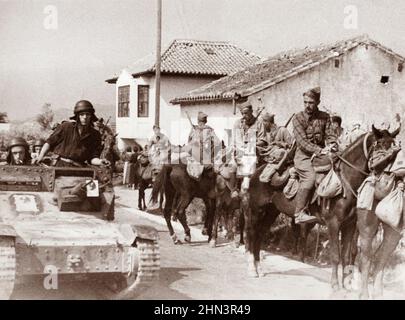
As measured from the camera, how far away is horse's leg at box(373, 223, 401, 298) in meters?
8.52

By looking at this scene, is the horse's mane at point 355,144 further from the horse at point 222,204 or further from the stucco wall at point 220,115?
the stucco wall at point 220,115

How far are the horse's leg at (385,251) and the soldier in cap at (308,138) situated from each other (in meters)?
1.24

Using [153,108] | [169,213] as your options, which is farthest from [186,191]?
[153,108]

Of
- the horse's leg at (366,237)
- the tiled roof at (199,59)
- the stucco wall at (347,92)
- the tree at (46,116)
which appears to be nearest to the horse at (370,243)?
the horse's leg at (366,237)

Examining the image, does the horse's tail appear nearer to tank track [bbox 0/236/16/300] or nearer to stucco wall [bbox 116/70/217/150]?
tank track [bbox 0/236/16/300]

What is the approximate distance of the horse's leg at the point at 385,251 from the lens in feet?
28.0

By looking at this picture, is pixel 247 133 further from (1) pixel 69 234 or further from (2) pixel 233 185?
(1) pixel 69 234

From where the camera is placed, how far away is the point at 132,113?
32.4 metres

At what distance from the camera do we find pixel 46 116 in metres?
31.2

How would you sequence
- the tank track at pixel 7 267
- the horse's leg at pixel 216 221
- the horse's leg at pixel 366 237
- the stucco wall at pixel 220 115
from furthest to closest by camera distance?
1. the stucco wall at pixel 220 115
2. the horse's leg at pixel 216 221
3. the horse's leg at pixel 366 237
4. the tank track at pixel 7 267

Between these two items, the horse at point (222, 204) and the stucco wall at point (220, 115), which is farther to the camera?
the stucco wall at point (220, 115)

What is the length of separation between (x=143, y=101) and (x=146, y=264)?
24.5 meters

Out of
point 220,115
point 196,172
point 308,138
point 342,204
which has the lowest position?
point 342,204
